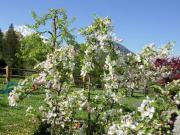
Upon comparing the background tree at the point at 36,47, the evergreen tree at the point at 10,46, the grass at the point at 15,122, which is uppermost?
the evergreen tree at the point at 10,46

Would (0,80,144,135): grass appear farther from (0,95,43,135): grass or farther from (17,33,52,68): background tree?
(17,33,52,68): background tree

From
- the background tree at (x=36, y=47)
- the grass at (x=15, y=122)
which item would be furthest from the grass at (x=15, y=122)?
the background tree at (x=36, y=47)

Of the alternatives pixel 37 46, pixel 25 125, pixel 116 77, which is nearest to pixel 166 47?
pixel 116 77

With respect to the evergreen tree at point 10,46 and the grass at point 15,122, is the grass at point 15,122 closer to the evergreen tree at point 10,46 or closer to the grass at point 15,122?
the grass at point 15,122

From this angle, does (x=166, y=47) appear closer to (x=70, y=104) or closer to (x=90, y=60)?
(x=90, y=60)

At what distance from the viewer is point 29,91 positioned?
812 centimetres

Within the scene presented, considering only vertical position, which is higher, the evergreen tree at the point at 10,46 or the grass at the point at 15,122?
the evergreen tree at the point at 10,46

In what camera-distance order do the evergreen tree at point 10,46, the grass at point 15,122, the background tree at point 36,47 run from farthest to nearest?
the evergreen tree at point 10,46 < the background tree at point 36,47 < the grass at point 15,122

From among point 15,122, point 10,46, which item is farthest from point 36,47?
point 10,46

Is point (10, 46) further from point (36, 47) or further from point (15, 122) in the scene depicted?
point (15, 122)

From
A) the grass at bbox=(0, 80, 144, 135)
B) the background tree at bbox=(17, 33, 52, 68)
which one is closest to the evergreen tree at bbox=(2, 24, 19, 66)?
the background tree at bbox=(17, 33, 52, 68)

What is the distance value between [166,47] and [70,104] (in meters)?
2.32

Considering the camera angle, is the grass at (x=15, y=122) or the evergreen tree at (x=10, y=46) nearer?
the grass at (x=15, y=122)

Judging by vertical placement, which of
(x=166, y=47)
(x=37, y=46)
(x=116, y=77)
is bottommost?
(x=116, y=77)
